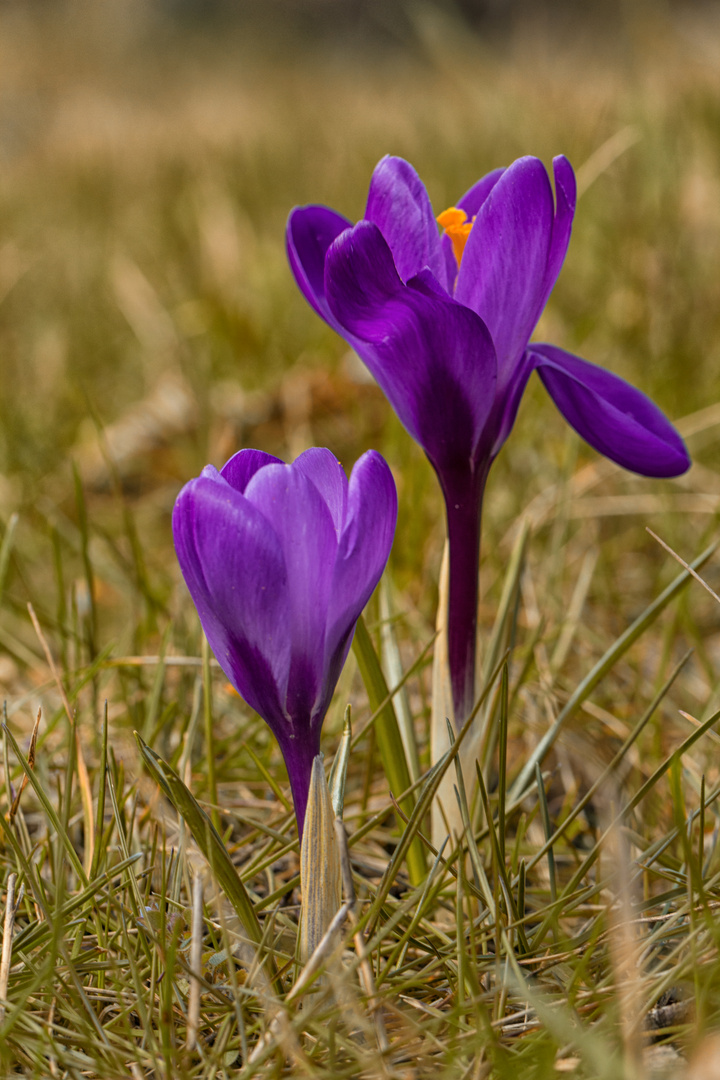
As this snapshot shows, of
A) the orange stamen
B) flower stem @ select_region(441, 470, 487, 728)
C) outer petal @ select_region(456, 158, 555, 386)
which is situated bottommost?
flower stem @ select_region(441, 470, 487, 728)

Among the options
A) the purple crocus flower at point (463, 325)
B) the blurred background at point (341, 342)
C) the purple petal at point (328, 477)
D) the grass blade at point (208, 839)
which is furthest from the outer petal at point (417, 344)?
the blurred background at point (341, 342)

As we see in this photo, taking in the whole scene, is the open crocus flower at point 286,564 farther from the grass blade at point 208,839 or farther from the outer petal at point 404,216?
the outer petal at point 404,216

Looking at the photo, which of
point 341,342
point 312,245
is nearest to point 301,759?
point 312,245

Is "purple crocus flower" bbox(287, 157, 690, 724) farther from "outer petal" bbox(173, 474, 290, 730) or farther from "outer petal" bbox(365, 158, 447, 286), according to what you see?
"outer petal" bbox(173, 474, 290, 730)

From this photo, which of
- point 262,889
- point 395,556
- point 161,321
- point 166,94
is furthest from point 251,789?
point 166,94

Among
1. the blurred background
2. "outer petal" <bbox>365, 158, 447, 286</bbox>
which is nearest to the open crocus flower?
"outer petal" <bbox>365, 158, 447, 286</bbox>
